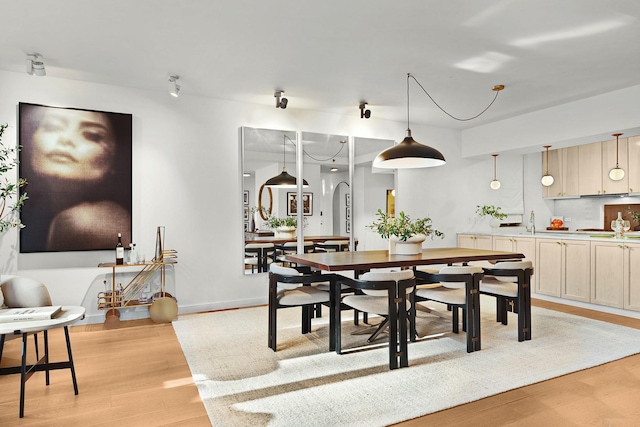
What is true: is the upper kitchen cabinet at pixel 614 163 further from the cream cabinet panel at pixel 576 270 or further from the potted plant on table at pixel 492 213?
the cream cabinet panel at pixel 576 270

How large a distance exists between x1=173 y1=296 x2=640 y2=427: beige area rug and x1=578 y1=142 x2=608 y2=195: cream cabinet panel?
342 cm

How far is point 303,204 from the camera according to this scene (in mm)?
5688

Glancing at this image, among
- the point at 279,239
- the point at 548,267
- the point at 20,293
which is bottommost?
the point at 548,267

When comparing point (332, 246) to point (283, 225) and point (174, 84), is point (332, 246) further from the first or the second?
point (174, 84)

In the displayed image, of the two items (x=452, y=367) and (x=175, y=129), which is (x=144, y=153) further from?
(x=452, y=367)

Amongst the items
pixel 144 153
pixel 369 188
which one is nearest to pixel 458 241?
pixel 369 188

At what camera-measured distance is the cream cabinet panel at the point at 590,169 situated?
22.7 ft

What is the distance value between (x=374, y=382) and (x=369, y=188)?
3.72 metres

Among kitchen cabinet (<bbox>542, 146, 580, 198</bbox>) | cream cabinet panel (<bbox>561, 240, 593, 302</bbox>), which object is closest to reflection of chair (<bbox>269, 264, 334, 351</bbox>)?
cream cabinet panel (<bbox>561, 240, 593, 302</bbox>)

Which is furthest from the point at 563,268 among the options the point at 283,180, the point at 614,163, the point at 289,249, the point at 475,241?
the point at 283,180

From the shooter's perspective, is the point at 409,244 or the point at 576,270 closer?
the point at 409,244

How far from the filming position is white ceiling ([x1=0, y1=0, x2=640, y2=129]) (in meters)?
2.96

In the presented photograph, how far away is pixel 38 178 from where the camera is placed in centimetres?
425

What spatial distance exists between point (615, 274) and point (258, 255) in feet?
14.3
